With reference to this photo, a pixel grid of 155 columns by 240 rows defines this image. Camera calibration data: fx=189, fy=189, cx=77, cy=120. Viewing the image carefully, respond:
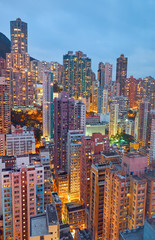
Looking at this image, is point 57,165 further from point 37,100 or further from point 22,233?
point 37,100

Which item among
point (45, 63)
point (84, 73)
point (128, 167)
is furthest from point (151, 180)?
point (45, 63)

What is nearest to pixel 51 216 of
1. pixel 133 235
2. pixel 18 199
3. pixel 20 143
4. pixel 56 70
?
pixel 18 199

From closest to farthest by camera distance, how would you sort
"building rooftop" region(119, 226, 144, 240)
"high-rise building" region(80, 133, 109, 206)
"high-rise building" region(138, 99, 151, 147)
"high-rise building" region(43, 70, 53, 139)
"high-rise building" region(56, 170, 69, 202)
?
1. "building rooftop" region(119, 226, 144, 240)
2. "high-rise building" region(80, 133, 109, 206)
3. "high-rise building" region(56, 170, 69, 202)
4. "high-rise building" region(138, 99, 151, 147)
5. "high-rise building" region(43, 70, 53, 139)

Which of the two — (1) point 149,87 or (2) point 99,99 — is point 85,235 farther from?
(1) point 149,87

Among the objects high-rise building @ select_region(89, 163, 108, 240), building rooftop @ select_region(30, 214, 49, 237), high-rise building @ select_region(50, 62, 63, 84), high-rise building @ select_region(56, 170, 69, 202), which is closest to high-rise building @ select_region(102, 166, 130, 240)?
high-rise building @ select_region(89, 163, 108, 240)

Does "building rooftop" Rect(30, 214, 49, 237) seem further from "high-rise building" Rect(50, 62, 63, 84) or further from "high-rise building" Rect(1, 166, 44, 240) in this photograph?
"high-rise building" Rect(50, 62, 63, 84)

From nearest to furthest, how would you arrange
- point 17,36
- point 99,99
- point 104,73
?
point 99,99
point 17,36
point 104,73

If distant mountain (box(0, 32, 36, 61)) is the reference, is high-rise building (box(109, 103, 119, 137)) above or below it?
below
